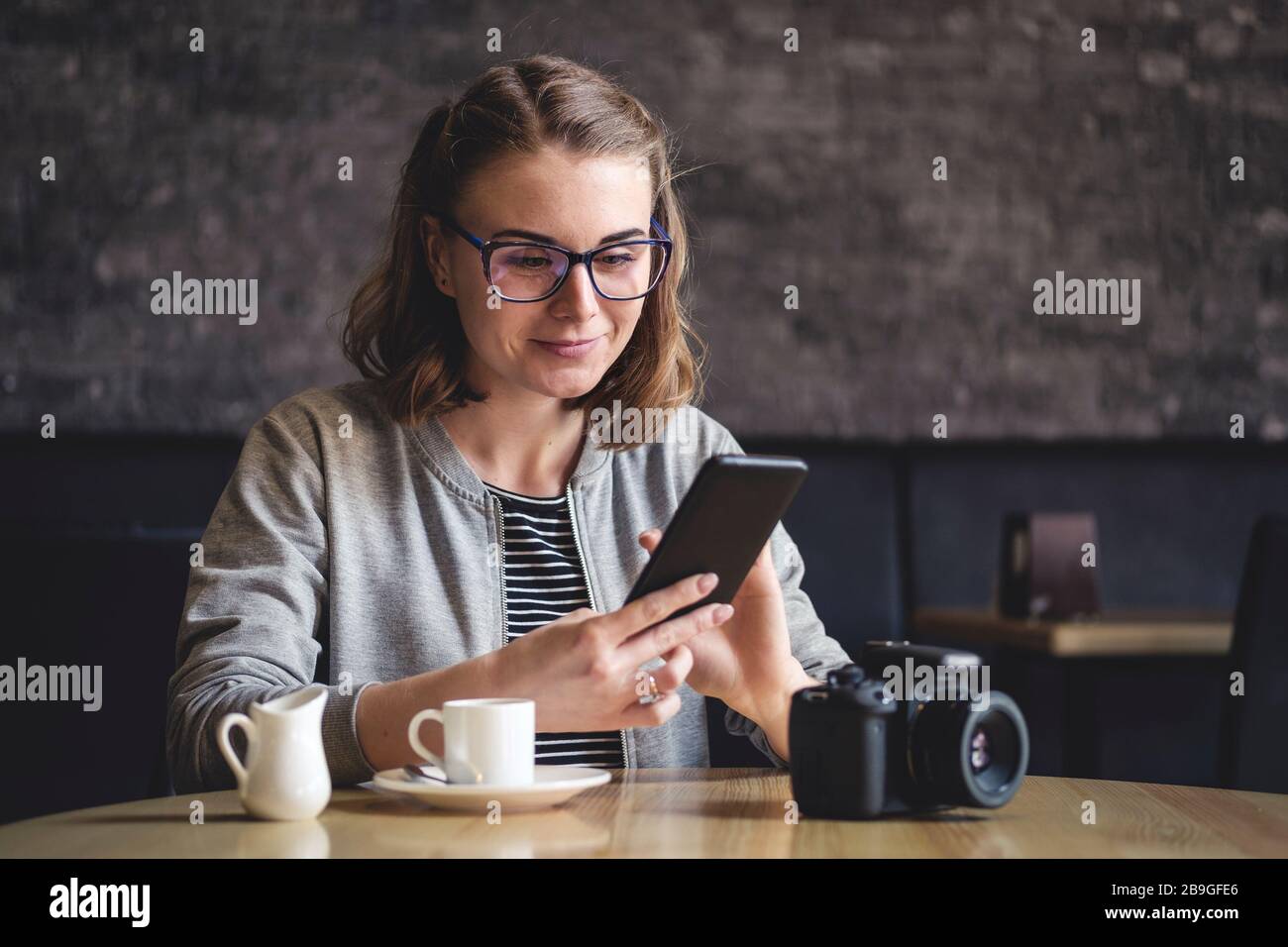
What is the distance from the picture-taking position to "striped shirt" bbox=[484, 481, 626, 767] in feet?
4.75

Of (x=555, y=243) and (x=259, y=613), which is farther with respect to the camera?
(x=555, y=243)

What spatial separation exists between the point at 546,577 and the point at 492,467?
0.15 meters

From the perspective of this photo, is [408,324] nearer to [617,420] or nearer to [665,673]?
[617,420]

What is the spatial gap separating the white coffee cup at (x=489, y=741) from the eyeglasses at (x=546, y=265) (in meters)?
0.56

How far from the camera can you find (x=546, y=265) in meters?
1.39

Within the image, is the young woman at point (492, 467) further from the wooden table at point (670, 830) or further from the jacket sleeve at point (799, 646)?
the wooden table at point (670, 830)

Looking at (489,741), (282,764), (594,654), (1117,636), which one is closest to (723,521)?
(594,654)

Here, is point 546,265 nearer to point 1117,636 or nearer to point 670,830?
point 670,830

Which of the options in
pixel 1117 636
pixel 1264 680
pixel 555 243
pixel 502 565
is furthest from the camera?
pixel 1117 636

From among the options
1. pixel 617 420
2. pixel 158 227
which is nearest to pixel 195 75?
pixel 158 227

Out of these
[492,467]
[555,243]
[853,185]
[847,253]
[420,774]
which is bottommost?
[420,774]

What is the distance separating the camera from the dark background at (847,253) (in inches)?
117

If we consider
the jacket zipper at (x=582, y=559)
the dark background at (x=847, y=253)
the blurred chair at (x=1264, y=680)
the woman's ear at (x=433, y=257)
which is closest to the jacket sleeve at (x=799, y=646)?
the jacket zipper at (x=582, y=559)
